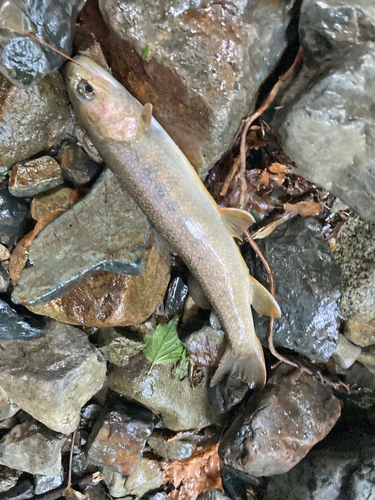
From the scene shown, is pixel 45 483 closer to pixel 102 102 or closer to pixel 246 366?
pixel 246 366

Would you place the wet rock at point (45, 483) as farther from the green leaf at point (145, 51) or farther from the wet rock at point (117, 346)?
the green leaf at point (145, 51)

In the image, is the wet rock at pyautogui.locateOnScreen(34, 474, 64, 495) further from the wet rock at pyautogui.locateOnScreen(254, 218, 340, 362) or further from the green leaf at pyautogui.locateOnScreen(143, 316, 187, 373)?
the wet rock at pyautogui.locateOnScreen(254, 218, 340, 362)

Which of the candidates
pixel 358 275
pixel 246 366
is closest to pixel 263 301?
pixel 246 366

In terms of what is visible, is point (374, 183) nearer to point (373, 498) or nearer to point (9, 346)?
point (373, 498)

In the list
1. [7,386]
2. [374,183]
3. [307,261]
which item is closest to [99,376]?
[7,386]

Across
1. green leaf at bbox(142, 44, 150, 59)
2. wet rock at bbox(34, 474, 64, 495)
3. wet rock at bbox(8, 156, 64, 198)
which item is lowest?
wet rock at bbox(34, 474, 64, 495)

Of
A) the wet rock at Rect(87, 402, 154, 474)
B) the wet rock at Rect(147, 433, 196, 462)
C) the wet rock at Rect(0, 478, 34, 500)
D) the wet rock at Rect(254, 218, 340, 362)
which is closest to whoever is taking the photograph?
the wet rock at Rect(254, 218, 340, 362)

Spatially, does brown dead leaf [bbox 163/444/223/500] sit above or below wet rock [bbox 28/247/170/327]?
below

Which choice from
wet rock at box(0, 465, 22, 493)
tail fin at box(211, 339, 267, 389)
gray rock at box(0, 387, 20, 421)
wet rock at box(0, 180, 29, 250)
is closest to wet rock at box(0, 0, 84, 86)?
wet rock at box(0, 180, 29, 250)
